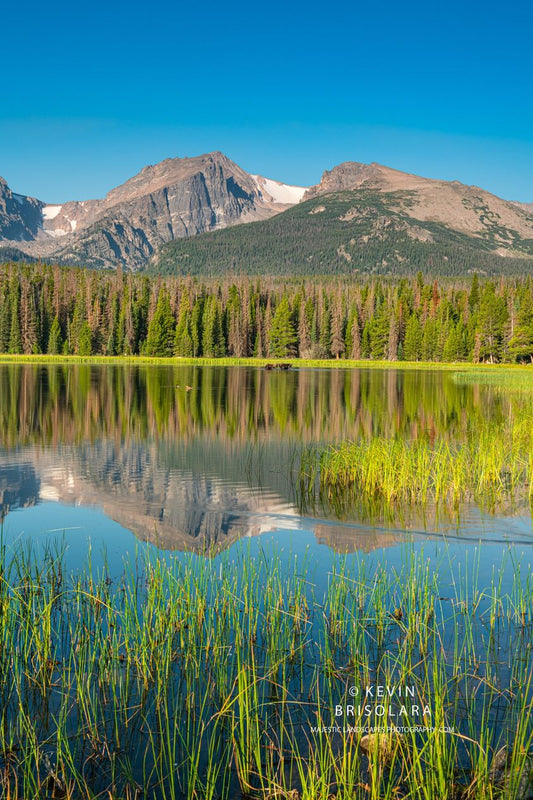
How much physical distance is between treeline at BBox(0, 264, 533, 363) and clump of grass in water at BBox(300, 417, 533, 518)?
340ft

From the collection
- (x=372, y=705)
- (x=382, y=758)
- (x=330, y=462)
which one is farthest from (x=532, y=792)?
(x=330, y=462)

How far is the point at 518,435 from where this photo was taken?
2419cm

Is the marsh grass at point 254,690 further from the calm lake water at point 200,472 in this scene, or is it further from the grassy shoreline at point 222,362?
the grassy shoreline at point 222,362

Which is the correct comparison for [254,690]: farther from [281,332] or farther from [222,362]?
[281,332]

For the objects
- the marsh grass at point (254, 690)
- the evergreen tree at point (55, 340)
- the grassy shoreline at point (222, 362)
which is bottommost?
the marsh grass at point (254, 690)

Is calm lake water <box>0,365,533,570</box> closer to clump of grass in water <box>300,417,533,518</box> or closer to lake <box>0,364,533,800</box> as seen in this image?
lake <box>0,364,533,800</box>

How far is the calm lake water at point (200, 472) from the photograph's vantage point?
517 inches

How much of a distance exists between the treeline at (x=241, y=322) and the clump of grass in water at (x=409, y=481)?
4082 inches

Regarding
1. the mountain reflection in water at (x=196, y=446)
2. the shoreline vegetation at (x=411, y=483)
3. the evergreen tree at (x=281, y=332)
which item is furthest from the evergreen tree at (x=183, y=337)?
the shoreline vegetation at (x=411, y=483)

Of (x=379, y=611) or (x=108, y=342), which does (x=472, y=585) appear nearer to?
(x=379, y=611)

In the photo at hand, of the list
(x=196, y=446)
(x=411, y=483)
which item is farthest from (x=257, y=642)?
(x=196, y=446)

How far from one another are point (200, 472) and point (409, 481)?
6585 millimetres

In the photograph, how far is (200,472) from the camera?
20328mm

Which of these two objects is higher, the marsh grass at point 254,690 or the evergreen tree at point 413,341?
the evergreen tree at point 413,341
